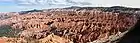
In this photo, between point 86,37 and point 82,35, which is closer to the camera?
point 86,37

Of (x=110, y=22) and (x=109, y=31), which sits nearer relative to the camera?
(x=109, y=31)

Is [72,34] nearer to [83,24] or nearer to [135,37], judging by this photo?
[83,24]

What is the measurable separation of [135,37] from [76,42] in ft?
263

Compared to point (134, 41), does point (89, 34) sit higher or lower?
lower

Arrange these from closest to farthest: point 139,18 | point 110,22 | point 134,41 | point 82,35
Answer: point 134,41 → point 139,18 → point 82,35 → point 110,22

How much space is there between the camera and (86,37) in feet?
276

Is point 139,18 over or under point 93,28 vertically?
over

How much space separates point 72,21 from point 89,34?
3062cm

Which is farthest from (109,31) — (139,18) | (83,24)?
(139,18)

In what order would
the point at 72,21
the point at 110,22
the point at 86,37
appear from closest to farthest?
the point at 86,37, the point at 110,22, the point at 72,21

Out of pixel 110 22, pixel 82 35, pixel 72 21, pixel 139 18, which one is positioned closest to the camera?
pixel 139 18

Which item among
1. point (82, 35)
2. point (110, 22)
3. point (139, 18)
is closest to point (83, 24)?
point (110, 22)

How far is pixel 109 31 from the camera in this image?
279ft

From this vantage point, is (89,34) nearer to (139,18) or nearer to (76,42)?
(76,42)
